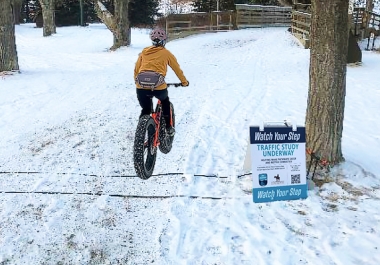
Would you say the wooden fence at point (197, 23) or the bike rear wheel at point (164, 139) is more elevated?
the wooden fence at point (197, 23)

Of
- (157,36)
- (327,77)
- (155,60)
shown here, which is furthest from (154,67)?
(327,77)

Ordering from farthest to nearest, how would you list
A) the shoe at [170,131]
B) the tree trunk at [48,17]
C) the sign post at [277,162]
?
1. the tree trunk at [48,17]
2. the shoe at [170,131]
3. the sign post at [277,162]

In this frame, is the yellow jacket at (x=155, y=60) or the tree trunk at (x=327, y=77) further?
the yellow jacket at (x=155, y=60)

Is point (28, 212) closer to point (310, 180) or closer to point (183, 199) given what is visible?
point (183, 199)

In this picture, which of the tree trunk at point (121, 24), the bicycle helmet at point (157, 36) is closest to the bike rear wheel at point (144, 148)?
the bicycle helmet at point (157, 36)

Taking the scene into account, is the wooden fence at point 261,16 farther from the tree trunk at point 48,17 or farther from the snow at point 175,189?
the snow at point 175,189

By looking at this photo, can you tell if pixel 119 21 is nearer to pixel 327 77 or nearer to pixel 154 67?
pixel 154 67

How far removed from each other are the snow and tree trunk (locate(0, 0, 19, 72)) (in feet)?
8.64

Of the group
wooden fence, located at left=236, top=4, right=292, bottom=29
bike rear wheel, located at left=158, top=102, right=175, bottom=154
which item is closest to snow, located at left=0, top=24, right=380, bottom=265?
bike rear wheel, located at left=158, top=102, right=175, bottom=154

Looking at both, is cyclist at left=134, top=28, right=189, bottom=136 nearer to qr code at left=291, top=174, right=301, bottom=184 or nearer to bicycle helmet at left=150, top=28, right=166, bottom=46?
bicycle helmet at left=150, top=28, right=166, bottom=46

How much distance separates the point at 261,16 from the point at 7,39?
77.5ft

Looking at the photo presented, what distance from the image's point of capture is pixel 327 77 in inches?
217

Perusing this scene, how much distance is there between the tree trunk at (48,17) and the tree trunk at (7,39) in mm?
17860

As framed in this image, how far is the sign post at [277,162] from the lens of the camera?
4.75m
